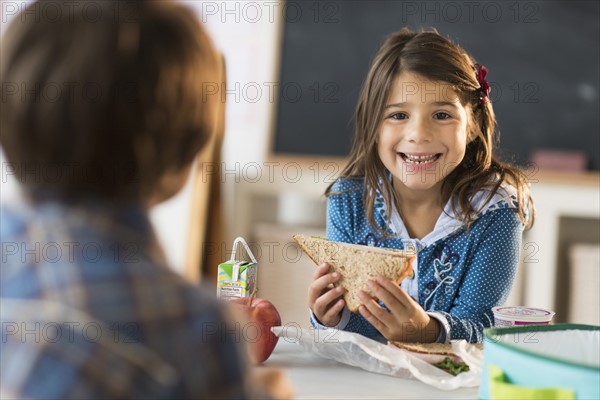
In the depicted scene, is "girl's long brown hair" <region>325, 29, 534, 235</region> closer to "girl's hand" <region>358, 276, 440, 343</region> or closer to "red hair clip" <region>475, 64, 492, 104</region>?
"red hair clip" <region>475, 64, 492, 104</region>

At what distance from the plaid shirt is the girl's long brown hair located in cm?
120

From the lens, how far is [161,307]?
2.10 feet

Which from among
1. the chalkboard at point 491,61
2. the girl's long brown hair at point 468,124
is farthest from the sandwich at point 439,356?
the chalkboard at point 491,61

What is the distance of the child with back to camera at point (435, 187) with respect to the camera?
5.76 ft

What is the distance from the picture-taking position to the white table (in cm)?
118

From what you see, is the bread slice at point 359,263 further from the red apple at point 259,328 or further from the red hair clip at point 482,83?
the red hair clip at point 482,83

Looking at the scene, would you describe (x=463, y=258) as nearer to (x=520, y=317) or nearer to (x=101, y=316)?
(x=520, y=317)

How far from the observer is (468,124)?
186cm

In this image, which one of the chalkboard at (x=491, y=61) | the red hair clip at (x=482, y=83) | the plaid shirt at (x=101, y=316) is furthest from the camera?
the chalkboard at (x=491, y=61)

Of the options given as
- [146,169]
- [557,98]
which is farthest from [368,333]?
[557,98]

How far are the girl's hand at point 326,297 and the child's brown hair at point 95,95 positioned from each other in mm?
831

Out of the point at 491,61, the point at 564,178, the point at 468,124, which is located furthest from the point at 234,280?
Answer: the point at 491,61

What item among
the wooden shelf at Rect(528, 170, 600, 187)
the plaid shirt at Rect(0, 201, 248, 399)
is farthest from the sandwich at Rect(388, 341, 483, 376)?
the wooden shelf at Rect(528, 170, 600, 187)

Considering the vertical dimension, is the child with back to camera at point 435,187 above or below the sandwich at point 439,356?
above
